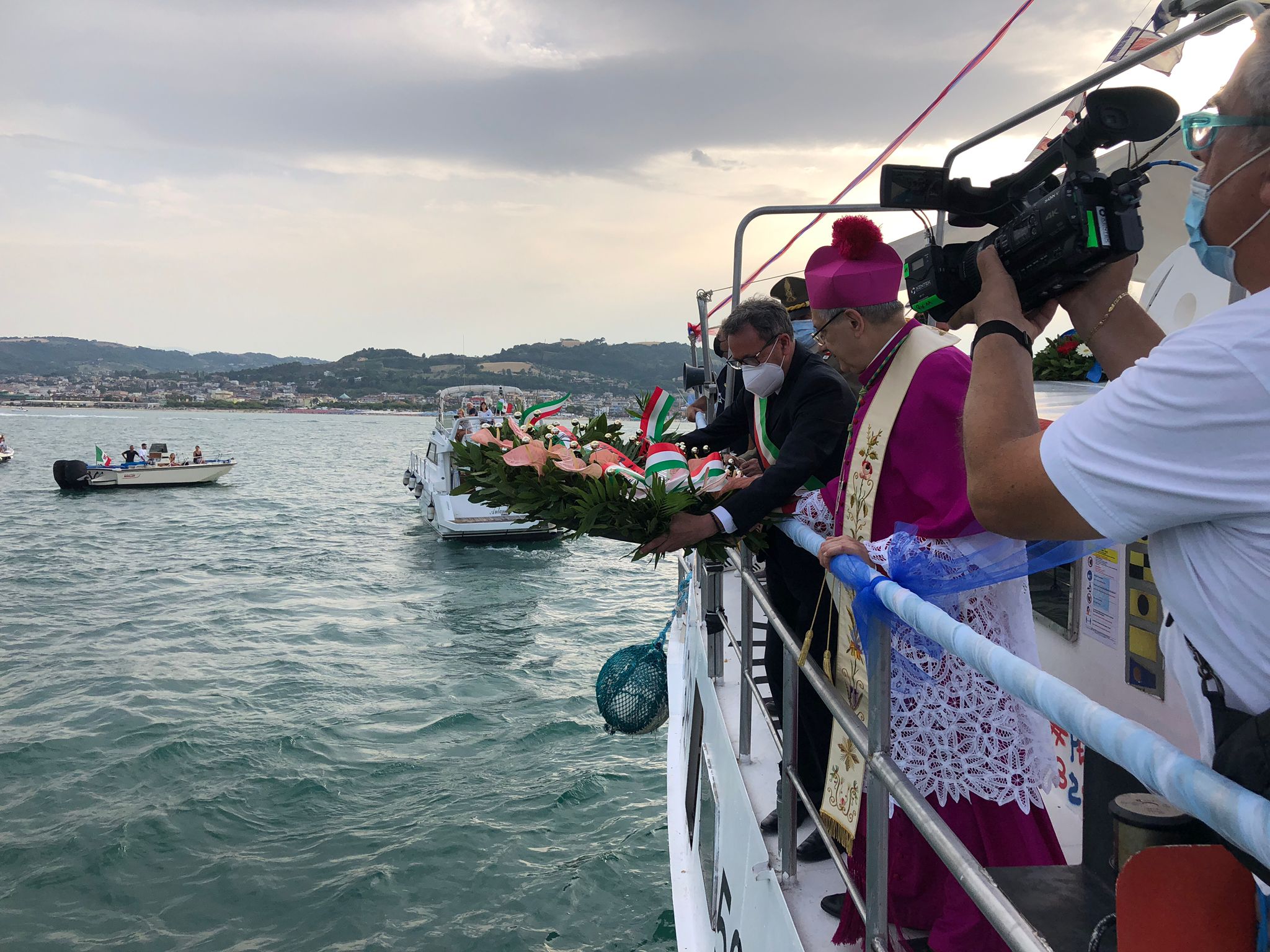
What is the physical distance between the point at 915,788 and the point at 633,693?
580 cm

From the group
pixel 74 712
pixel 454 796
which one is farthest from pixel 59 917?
pixel 74 712

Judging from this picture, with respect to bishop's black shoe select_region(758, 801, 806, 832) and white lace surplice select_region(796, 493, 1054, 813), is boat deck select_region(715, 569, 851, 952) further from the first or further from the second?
white lace surplice select_region(796, 493, 1054, 813)

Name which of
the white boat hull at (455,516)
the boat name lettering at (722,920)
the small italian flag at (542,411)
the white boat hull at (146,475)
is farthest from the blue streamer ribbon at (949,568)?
the white boat hull at (146,475)

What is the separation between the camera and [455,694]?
12.7m

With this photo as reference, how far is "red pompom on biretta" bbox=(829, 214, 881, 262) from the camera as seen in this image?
238cm

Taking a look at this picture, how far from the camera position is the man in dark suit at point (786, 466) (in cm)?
271

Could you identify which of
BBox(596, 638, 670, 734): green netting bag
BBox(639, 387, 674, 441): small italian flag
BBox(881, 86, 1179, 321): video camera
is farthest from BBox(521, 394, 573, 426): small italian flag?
BBox(596, 638, 670, 734): green netting bag

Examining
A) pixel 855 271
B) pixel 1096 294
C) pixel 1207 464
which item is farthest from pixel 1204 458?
pixel 855 271

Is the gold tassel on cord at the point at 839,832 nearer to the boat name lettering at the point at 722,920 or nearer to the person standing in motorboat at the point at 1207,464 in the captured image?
the boat name lettering at the point at 722,920

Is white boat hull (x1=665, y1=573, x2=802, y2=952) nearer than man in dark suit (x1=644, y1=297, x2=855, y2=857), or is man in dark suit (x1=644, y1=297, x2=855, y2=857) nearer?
white boat hull (x1=665, y1=573, x2=802, y2=952)

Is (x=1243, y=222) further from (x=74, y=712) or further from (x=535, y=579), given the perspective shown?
(x=535, y=579)

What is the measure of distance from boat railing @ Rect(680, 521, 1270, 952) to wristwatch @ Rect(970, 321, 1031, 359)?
1.37 ft

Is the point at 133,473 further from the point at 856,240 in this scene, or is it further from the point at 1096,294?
the point at 1096,294

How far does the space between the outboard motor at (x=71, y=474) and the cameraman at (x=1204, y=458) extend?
4256cm
